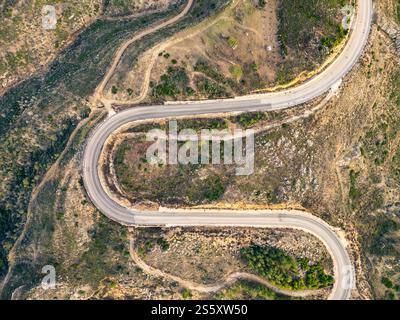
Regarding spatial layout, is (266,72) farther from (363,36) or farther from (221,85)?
(363,36)

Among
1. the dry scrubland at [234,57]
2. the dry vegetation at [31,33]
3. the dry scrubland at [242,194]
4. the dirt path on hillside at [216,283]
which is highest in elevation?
the dry vegetation at [31,33]

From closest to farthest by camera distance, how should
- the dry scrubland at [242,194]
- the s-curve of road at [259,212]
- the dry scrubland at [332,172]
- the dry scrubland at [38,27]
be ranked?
the dry scrubland at [332,172] < the dry scrubland at [242,194] < the s-curve of road at [259,212] < the dry scrubland at [38,27]

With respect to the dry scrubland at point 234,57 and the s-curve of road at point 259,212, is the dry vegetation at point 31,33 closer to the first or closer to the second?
the dry scrubland at point 234,57

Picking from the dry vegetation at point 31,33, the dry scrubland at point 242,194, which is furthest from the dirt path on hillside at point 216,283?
the dry vegetation at point 31,33

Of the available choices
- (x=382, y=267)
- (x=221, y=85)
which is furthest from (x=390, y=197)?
(x=221, y=85)

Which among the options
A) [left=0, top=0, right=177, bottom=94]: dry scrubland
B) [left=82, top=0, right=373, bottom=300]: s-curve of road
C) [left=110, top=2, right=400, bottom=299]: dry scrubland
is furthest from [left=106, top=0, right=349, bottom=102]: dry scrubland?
[left=0, top=0, right=177, bottom=94]: dry scrubland

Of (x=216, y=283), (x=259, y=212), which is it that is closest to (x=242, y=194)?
(x=259, y=212)

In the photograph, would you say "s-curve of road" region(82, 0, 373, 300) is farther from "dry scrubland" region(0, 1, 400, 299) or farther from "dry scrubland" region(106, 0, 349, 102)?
"dry scrubland" region(106, 0, 349, 102)

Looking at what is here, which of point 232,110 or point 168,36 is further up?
point 168,36

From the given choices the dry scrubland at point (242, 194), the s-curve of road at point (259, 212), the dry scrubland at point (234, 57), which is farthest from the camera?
the s-curve of road at point (259, 212)
